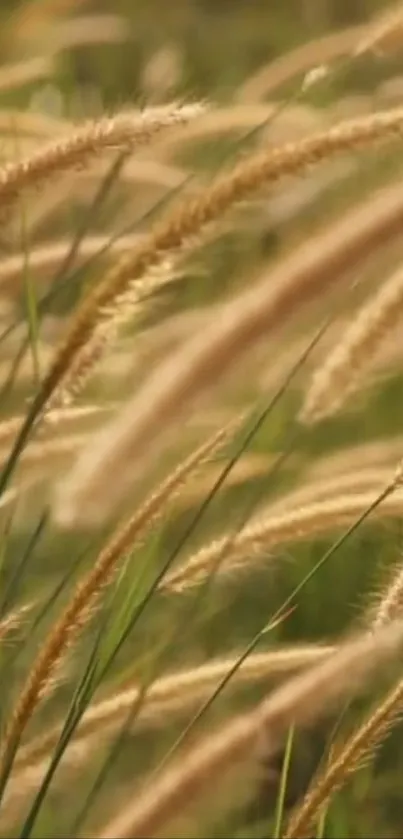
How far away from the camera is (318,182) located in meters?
0.78

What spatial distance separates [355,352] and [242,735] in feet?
0.70

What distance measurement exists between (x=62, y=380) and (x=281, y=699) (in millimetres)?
250

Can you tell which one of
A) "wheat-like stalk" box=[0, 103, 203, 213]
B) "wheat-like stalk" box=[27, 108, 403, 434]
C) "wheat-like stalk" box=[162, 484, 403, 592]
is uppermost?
"wheat-like stalk" box=[0, 103, 203, 213]

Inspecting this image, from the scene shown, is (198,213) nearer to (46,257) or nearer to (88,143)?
(88,143)

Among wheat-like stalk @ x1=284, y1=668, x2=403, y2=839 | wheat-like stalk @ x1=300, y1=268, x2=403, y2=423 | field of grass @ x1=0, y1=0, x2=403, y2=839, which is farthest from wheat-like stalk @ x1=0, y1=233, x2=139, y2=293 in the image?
wheat-like stalk @ x1=284, y1=668, x2=403, y2=839

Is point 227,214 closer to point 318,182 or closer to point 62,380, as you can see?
point 62,380

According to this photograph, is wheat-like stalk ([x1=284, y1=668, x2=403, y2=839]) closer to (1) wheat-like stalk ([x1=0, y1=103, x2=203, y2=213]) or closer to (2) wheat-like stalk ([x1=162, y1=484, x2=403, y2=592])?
(2) wheat-like stalk ([x1=162, y1=484, x2=403, y2=592])

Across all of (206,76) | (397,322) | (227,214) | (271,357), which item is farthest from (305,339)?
(206,76)

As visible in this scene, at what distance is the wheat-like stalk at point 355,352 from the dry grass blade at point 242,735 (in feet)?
0.42

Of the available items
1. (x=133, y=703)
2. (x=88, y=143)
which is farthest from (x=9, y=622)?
(x=88, y=143)

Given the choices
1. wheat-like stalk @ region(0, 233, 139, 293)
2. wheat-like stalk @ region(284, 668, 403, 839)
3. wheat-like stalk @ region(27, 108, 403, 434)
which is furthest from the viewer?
wheat-like stalk @ region(0, 233, 139, 293)

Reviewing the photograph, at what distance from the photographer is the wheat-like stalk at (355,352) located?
0.44m

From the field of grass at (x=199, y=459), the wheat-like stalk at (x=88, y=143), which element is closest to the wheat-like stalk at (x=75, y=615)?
the field of grass at (x=199, y=459)

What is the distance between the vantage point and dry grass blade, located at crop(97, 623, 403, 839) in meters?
0.54
